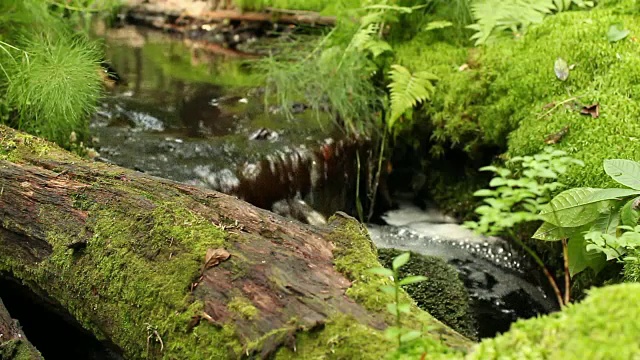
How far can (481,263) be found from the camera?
410 cm

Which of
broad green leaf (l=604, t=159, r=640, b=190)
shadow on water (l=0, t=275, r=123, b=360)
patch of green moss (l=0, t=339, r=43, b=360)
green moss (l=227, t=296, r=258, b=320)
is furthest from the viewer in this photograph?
shadow on water (l=0, t=275, r=123, b=360)

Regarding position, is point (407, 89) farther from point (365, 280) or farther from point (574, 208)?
point (365, 280)

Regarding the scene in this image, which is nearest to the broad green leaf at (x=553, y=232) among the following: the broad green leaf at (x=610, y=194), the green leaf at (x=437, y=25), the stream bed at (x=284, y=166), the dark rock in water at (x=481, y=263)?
the broad green leaf at (x=610, y=194)

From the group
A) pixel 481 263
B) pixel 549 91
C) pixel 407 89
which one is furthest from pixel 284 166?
pixel 549 91

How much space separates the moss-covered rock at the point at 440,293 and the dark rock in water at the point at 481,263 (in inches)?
17.5

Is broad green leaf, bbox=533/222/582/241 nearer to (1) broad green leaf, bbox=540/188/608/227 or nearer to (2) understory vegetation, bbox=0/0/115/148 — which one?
(1) broad green leaf, bbox=540/188/608/227

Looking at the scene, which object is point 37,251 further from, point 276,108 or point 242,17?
point 242,17

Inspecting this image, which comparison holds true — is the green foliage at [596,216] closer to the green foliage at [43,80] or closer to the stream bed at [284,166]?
the stream bed at [284,166]

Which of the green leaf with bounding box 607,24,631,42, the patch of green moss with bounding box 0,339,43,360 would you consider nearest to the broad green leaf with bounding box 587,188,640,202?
the green leaf with bounding box 607,24,631,42

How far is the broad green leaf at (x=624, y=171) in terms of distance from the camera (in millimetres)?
2213

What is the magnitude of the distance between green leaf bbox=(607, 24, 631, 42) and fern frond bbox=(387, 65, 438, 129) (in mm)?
1215

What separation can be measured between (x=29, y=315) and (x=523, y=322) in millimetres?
2363

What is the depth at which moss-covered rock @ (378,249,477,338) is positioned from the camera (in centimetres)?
288

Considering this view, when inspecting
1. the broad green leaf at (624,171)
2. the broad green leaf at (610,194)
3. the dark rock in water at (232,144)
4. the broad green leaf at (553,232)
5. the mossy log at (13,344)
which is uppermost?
the broad green leaf at (624,171)
